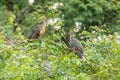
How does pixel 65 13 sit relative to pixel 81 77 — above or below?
below

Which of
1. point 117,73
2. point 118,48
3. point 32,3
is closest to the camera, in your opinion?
point 117,73

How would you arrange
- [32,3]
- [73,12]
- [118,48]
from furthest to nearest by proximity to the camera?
[32,3] < [73,12] < [118,48]

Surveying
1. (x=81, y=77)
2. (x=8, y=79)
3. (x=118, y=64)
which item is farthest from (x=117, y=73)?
(x=8, y=79)

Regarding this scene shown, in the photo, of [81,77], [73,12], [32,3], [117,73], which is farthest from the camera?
[32,3]

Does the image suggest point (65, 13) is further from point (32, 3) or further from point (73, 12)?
point (32, 3)

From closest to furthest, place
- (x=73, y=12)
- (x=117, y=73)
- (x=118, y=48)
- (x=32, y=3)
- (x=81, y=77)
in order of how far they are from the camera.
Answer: (x=81, y=77) < (x=117, y=73) < (x=118, y=48) < (x=73, y=12) < (x=32, y=3)

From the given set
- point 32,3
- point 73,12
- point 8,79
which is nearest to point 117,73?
point 8,79

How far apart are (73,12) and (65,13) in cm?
28

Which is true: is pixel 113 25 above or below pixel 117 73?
below

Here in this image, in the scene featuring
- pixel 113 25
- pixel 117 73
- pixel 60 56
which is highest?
pixel 60 56

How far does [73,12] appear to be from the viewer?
14789mm

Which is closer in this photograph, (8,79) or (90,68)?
(8,79)

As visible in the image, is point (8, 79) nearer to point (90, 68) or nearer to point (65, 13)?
point (90, 68)

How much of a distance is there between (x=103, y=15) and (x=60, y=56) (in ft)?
34.9
